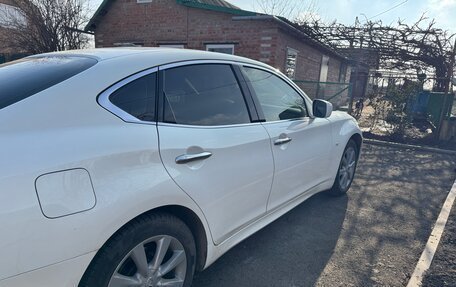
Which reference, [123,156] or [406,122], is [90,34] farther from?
[123,156]

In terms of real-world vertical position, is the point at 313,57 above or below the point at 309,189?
above

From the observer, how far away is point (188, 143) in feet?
6.36

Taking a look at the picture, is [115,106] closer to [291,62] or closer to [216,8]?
[216,8]

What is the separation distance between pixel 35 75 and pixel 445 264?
3458 millimetres

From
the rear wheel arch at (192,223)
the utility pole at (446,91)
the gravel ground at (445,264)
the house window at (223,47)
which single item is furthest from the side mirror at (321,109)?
the house window at (223,47)

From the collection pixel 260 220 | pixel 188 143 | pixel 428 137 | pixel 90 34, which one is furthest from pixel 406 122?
pixel 90 34

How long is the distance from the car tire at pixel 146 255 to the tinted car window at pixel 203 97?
0.62 metres

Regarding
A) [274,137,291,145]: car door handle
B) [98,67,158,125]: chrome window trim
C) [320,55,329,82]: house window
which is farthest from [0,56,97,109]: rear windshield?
[320,55,329,82]: house window

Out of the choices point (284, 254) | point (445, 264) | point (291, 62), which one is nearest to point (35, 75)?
point (284, 254)

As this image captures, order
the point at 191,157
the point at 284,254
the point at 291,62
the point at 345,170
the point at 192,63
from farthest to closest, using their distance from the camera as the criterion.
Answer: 1. the point at 291,62
2. the point at 345,170
3. the point at 284,254
4. the point at 192,63
5. the point at 191,157

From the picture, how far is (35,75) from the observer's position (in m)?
1.79

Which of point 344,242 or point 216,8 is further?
point 216,8

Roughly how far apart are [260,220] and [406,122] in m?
7.55

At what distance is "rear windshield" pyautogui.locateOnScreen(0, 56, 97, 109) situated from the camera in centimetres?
158
